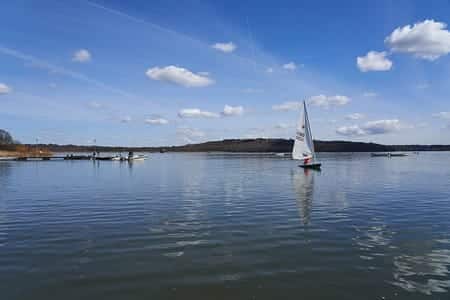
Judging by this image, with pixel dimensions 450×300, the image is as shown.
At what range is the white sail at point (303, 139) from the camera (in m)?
65.1

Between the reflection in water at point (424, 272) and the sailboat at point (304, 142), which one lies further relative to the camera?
the sailboat at point (304, 142)

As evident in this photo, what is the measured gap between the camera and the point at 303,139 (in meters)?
65.8

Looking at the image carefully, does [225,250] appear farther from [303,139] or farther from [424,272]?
[303,139]

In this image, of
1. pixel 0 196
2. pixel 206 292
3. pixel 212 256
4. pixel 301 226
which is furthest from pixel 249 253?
pixel 0 196

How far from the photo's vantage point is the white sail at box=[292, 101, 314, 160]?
6506cm

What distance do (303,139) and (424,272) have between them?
5441 cm

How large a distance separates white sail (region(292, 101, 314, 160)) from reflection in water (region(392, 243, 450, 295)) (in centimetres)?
5110

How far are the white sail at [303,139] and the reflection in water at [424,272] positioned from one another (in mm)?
51098

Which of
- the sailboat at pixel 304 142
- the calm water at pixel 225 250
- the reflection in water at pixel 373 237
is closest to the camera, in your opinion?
the calm water at pixel 225 250

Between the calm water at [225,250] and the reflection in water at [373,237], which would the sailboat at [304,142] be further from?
the reflection in water at [373,237]

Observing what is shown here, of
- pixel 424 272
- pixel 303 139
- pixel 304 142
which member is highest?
pixel 303 139

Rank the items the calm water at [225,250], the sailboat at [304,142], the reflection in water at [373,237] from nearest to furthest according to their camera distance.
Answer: the calm water at [225,250] → the reflection in water at [373,237] → the sailboat at [304,142]

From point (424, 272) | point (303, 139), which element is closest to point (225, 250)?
point (424, 272)

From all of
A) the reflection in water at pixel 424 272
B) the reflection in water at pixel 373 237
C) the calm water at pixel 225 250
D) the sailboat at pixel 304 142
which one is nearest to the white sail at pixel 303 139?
the sailboat at pixel 304 142
